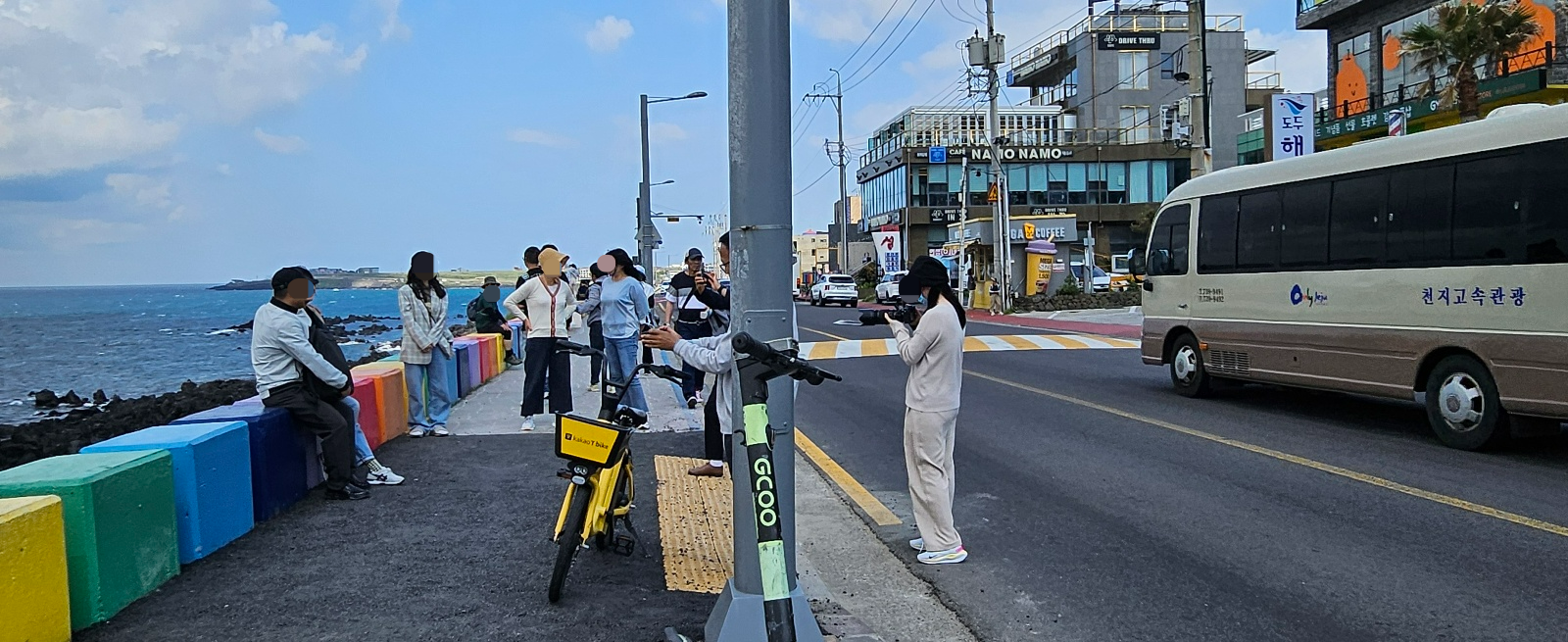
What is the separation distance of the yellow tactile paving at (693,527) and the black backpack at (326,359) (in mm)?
2309

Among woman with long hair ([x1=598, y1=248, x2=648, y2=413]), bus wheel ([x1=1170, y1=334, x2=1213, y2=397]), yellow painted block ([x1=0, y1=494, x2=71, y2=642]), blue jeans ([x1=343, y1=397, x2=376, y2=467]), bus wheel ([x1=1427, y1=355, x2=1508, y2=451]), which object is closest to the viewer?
yellow painted block ([x1=0, y1=494, x2=71, y2=642])

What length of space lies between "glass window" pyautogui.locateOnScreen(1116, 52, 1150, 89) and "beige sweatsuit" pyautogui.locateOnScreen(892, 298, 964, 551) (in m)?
70.8

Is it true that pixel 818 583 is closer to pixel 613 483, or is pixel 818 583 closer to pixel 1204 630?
pixel 613 483

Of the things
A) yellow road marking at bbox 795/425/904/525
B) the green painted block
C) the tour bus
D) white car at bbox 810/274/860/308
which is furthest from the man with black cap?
white car at bbox 810/274/860/308

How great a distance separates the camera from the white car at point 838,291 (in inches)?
2092

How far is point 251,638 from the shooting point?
472 cm

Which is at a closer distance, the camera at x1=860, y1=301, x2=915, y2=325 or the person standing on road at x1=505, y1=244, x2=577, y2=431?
the camera at x1=860, y1=301, x2=915, y2=325

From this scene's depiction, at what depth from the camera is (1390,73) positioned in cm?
3512

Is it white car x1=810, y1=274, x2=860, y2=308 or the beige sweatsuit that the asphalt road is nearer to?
the beige sweatsuit

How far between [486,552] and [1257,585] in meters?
4.15

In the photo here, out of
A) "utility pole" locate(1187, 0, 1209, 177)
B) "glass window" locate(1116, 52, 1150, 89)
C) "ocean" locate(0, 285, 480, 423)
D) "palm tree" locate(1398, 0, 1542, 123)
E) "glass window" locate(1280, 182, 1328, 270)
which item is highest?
"glass window" locate(1116, 52, 1150, 89)

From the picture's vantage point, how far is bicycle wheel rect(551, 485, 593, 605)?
524cm

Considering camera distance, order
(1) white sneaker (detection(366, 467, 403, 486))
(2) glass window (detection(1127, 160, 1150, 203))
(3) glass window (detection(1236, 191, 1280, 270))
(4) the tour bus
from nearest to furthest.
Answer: (1) white sneaker (detection(366, 467, 403, 486)), (4) the tour bus, (3) glass window (detection(1236, 191, 1280, 270)), (2) glass window (detection(1127, 160, 1150, 203))

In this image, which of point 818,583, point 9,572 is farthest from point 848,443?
point 9,572
